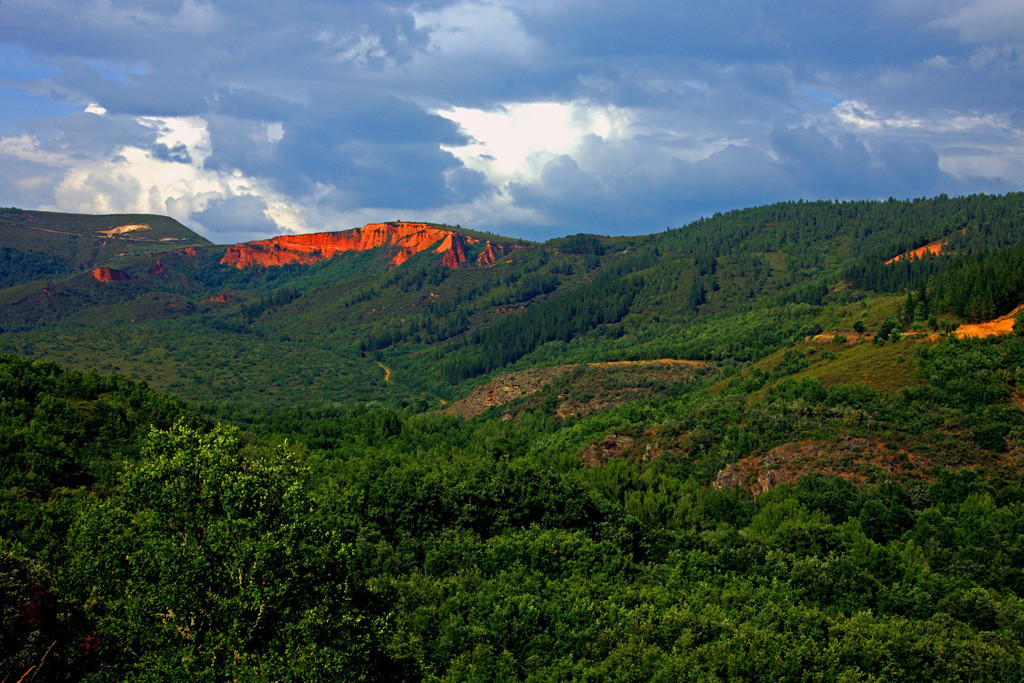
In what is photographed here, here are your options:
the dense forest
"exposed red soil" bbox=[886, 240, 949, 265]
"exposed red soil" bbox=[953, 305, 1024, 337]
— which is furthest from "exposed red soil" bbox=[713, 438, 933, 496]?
"exposed red soil" bbox=[886, 240, 949, 265]

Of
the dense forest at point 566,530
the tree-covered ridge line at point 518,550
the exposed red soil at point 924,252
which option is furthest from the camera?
the exposed red soil at point 924,252

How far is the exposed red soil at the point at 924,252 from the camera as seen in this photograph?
168 m

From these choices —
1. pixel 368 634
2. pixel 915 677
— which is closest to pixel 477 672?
pixel 368 634

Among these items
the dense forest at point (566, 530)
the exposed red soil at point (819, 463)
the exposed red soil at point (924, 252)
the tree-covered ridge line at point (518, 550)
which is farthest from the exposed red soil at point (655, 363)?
the exposed red soil at point (924, 252)

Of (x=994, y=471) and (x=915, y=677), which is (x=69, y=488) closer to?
(x=915, y=677)

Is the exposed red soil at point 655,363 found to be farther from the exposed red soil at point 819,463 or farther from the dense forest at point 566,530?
the exposed red soil at point 819,463

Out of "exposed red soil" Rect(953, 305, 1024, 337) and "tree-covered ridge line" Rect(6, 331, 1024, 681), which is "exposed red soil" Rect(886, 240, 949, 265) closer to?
"exposed red soil" Rect(953, 305, 1024, 337)

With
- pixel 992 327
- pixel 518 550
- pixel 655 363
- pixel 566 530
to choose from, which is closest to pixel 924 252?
pixel 655 363

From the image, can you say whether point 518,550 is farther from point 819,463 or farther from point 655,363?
point 655,363

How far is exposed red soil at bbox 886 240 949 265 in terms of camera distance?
551 feet

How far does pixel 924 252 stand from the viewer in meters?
170

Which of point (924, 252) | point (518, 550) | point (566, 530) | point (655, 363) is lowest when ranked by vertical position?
point (566, 530)

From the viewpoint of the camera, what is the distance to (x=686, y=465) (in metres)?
78.1

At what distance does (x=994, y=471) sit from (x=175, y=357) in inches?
6787
